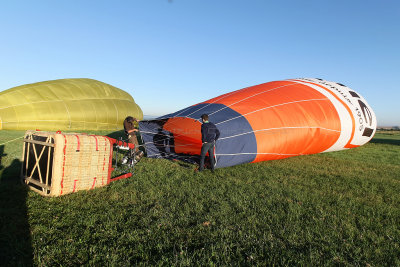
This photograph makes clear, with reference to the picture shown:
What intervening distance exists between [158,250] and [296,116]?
18.8 ft

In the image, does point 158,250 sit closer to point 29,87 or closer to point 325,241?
point 325,241

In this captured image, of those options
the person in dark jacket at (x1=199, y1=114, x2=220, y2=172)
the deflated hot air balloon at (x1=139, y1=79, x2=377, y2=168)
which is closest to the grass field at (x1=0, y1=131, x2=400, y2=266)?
the person in dark jacket at (x1=199, y1=114, x2=220, y2=172)

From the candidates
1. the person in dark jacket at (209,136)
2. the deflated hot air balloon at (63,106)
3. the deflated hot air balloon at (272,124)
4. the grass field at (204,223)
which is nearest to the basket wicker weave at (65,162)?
the grass field at (204,223)

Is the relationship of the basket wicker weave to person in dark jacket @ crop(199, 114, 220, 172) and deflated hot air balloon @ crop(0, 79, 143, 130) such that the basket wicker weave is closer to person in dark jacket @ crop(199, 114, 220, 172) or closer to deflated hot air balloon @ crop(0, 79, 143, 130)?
person in dark jacket @ crop(199, 114, 220, 172)

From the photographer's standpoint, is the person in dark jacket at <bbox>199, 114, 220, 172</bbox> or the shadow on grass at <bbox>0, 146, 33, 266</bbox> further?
the person in dark jacket at <bbox>199, 114, 220, 172</bbox>

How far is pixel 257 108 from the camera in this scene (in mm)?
6629

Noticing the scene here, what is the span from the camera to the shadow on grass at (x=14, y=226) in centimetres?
223

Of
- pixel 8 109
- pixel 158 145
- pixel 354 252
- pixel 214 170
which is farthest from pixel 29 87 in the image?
pixel 354 252

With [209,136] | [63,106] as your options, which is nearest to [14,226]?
[209,136]

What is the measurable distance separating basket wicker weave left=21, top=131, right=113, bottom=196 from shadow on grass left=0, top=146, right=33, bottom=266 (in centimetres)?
27

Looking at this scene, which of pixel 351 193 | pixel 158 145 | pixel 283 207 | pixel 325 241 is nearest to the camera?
pixel 325 241

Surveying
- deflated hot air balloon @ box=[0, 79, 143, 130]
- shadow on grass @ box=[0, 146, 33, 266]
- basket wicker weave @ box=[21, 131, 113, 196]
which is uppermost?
deflated hot air balloon @ box=[0, 79, 143, 130]

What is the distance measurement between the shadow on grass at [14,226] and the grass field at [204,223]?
0.01 m

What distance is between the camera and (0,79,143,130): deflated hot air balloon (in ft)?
37.4
